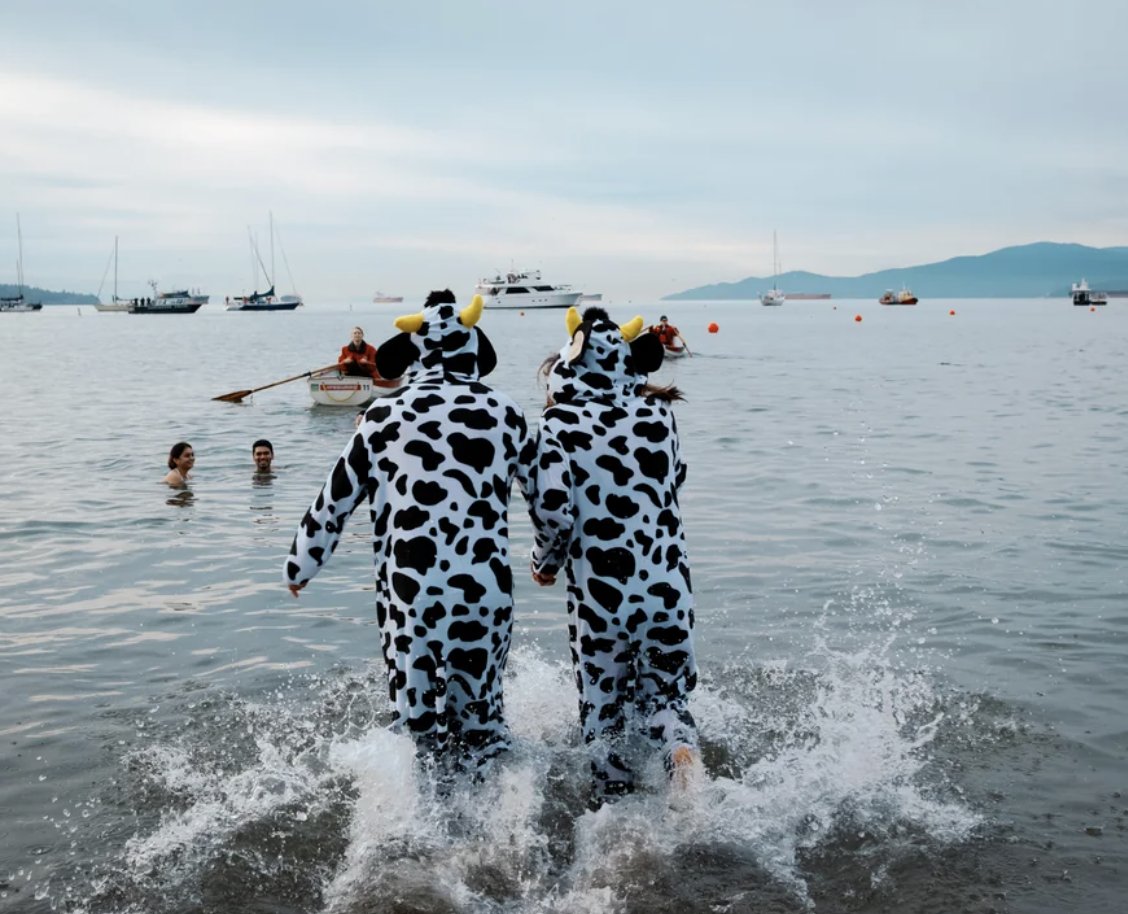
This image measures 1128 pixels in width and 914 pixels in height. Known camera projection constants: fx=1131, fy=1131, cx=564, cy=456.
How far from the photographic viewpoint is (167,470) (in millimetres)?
16438

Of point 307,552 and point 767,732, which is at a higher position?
point 307,552

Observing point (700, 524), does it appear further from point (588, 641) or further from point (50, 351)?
point (50, 351)

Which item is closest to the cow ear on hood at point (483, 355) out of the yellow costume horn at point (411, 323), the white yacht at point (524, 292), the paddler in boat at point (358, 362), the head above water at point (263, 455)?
the yellow costume horn at point (411, 323)

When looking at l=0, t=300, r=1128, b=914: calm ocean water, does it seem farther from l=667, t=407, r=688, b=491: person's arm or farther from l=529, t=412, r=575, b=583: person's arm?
l=667, t=407, r=688, b=491: person's arm

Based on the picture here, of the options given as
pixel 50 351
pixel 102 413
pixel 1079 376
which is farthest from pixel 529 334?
pixel 102 413

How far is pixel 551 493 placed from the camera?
4840 millimetres

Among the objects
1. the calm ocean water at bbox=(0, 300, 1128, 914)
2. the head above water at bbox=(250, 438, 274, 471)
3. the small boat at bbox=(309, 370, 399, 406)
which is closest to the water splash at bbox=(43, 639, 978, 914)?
the calm ocean water at bbox=(0, 300, 1128, 914)

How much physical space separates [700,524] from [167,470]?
830cm

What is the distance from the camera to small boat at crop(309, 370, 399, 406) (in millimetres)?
23578

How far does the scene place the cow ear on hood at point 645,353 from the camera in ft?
17.6

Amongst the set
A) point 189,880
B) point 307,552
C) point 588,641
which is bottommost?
point 189,880

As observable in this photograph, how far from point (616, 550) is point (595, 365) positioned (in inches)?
33.8

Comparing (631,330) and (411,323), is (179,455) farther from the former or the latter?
(411,323)

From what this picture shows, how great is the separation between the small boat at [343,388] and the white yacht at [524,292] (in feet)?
362
